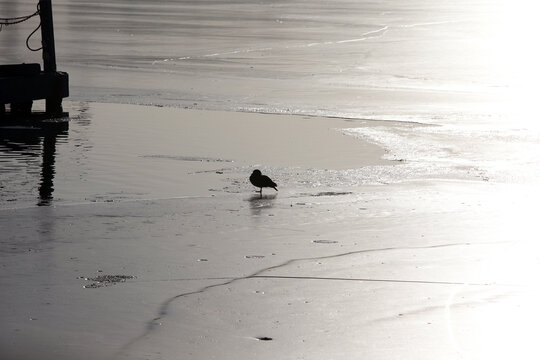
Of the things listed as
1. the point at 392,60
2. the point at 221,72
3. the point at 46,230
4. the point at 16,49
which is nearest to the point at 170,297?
the point at 46,230

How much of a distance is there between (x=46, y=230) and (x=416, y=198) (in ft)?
12.4

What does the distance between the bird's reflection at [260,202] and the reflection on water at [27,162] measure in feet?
6.42

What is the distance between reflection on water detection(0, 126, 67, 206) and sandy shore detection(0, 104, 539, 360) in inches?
5.2

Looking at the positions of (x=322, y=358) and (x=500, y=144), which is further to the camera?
(x=500, y=144)

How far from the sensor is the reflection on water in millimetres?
11141

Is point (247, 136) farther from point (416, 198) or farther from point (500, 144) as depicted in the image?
point (416, 198)

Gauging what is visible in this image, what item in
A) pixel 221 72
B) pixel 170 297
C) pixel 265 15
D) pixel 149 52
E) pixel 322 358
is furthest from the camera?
pixel 265 15

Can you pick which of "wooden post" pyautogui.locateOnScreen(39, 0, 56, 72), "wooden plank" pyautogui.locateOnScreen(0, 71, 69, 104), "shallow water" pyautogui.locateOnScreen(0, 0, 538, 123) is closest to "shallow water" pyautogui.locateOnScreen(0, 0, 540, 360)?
"shallow water" pyautogui.locateOnScreen(0, 0, 538, 123)

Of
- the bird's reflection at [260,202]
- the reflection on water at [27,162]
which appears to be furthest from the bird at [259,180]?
the reflection on water at [27,162]

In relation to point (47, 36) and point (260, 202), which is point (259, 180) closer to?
point (260, 202)

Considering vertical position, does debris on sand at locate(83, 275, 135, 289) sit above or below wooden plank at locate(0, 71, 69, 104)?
below

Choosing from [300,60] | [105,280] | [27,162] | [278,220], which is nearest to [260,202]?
[278,220]

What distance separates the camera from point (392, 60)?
87.0ft

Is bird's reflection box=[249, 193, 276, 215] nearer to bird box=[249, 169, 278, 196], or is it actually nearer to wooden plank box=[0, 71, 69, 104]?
bird box=[249, 169, 278, 196]
